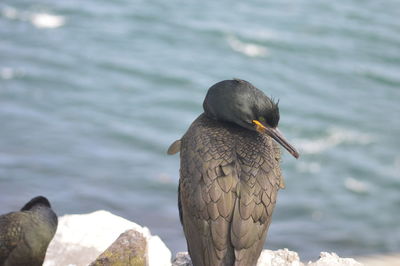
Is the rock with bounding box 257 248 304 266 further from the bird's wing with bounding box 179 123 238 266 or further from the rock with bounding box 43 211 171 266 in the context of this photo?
the rock with bounding box 43 211 171 266

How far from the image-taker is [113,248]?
495 cm

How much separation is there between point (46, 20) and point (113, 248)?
1208 centimetres

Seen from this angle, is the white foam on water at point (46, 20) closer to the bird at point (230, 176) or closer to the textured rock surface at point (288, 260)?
the bird at point (230, 176)

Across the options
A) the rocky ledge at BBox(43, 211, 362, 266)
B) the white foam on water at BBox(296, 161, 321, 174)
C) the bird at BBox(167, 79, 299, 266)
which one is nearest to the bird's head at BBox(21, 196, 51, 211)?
the rocky ledge at BBox(43, 211, 362, 266)

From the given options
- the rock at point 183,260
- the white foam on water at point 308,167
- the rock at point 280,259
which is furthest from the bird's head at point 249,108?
the white foam on water at point 308,167

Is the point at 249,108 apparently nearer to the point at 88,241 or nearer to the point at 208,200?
the point at 208,200

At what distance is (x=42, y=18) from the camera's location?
16.4 metres

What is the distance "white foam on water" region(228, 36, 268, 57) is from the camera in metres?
16.1

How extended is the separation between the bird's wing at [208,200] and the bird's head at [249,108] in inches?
12.1

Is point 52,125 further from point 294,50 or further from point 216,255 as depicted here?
point 216,255

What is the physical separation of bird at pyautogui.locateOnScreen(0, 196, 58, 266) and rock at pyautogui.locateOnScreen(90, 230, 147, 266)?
1292mm

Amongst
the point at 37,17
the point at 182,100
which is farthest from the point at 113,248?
the point at 37,17

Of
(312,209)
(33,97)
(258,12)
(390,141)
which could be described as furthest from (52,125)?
(258,12)

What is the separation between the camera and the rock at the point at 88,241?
5941 millimetres
